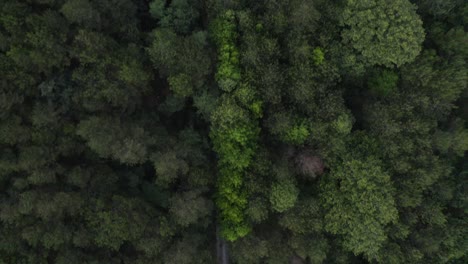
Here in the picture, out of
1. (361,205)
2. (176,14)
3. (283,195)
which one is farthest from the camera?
(176,14)

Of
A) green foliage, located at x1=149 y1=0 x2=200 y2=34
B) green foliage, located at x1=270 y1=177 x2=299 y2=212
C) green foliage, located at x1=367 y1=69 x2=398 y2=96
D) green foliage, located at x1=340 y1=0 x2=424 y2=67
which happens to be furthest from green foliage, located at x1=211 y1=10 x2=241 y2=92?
green foliage, located at x1=367 y1=69 x2=398 y2=96

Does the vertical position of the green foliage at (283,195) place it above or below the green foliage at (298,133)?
below

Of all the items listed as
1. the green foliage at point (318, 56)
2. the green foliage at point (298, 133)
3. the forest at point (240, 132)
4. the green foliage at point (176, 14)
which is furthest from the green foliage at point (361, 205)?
the green foliage at point (176, 14)

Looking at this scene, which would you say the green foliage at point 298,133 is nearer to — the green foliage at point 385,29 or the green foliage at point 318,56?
the green foliage at point 318,56

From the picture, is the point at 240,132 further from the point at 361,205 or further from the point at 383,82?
the point at 383,82

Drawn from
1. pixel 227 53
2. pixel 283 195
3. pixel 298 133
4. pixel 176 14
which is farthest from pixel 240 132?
pixel 176 14
